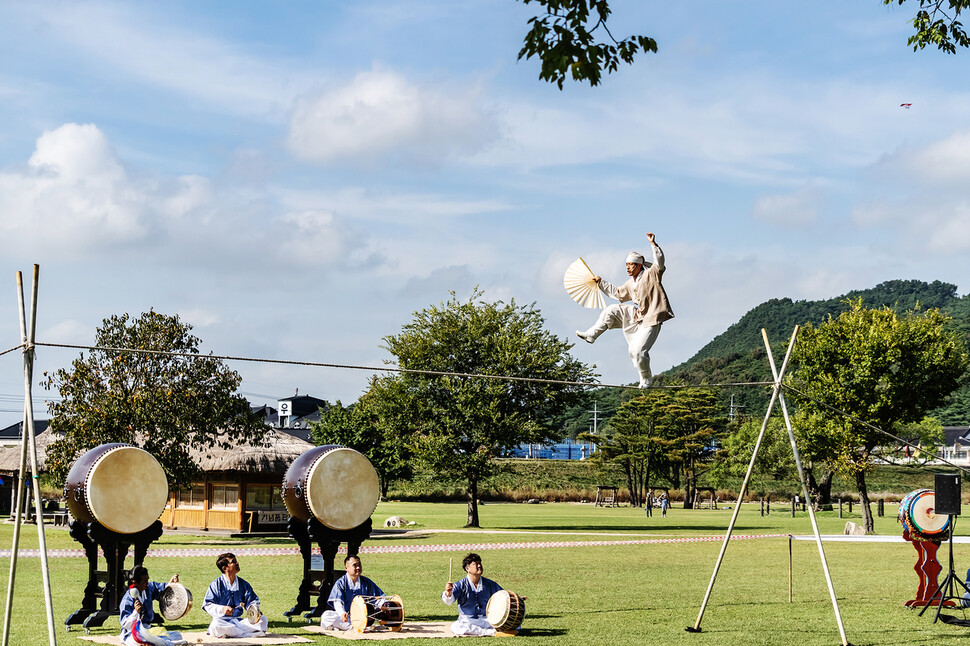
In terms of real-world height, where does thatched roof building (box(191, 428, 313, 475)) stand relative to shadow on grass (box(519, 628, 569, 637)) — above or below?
above

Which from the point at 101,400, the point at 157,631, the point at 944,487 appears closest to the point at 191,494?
the point at 101,400

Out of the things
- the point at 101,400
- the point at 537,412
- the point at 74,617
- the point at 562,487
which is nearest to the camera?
the point at 74,617

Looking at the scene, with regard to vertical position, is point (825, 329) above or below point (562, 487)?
above

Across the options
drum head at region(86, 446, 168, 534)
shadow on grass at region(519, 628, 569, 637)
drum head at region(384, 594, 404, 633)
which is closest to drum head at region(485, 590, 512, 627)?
shadow on grass at region(519, 628, 569, 637)

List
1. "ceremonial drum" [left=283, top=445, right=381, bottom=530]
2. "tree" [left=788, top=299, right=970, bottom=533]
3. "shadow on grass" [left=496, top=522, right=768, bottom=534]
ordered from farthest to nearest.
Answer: "shadow on grass" [left=496, top=522, right=768, bottom=534] < "tree" [left=788, top=299, right=970, bottom=533] < "ceremonial drum" [left=283, top=445, right=381, bottom=530]

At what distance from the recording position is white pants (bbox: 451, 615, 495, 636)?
12172 millimetres

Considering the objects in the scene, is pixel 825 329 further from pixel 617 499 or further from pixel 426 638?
pixel 617 499

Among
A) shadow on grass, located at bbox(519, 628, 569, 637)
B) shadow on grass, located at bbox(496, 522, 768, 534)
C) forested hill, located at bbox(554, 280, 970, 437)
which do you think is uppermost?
forested hill, located at bbox(554, 280, 970, 437)

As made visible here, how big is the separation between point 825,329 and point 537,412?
10.6 m

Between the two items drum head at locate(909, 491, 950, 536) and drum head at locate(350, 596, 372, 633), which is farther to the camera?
drum head at locate(909, 491, 950, 536)

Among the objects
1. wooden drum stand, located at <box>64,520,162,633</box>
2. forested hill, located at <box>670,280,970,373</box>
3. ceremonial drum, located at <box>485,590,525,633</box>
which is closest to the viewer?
ceremonial drum, located at <box>485,590,525,633</box>

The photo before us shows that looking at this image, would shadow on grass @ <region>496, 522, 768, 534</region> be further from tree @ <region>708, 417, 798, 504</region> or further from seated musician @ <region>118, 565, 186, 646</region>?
seated musician @ <region>118, 565, 186, 646</region>

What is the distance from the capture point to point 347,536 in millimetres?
14273

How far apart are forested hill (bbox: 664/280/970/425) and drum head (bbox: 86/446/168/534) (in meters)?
66.2
